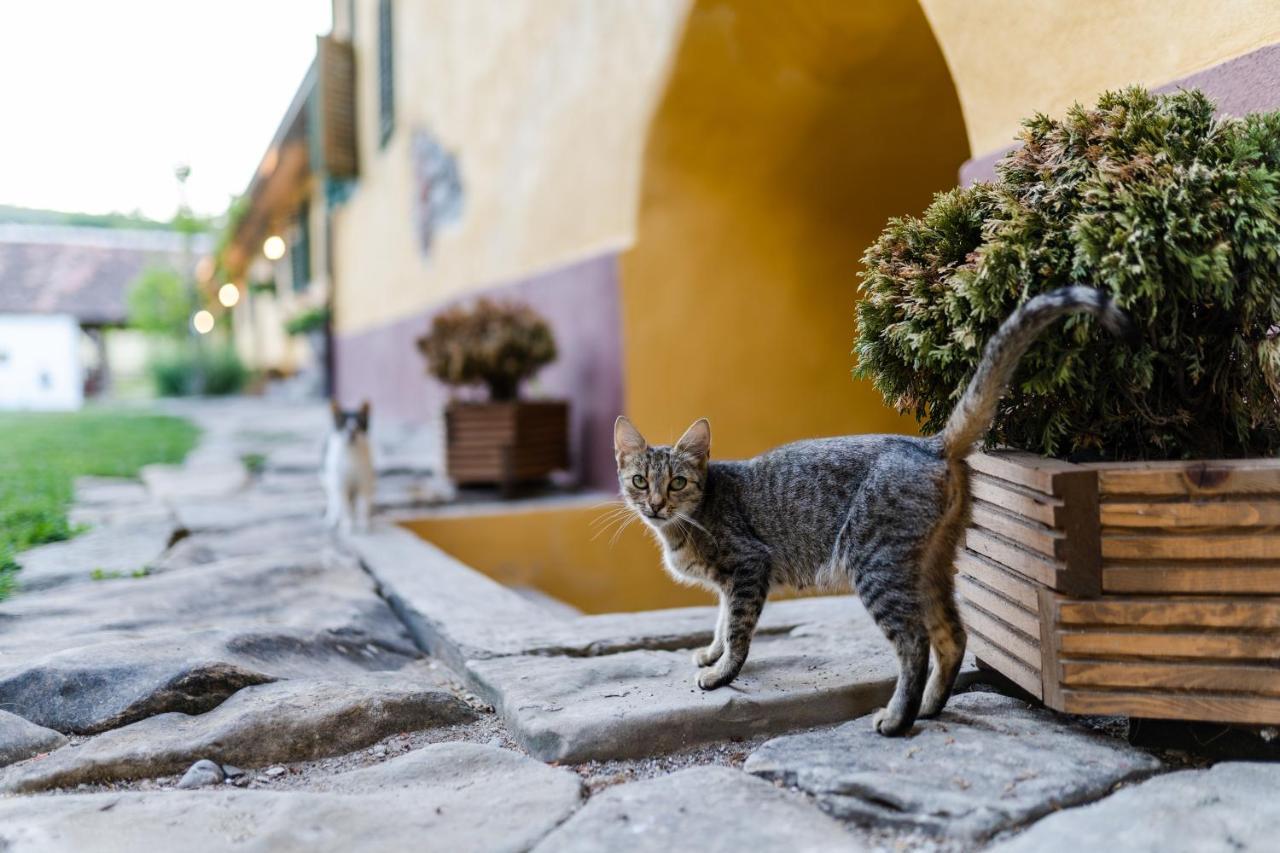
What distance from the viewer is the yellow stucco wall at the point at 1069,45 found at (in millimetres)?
2125

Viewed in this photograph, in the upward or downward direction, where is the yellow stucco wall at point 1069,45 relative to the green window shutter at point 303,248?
downward

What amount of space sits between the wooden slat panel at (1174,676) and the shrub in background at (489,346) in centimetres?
400

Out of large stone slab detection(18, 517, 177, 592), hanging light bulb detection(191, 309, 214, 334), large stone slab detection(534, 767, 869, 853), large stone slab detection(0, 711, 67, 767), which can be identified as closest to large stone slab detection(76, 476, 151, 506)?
large stone slab detection(18, 517, 177, 592)

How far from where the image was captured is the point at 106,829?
1.48 metres

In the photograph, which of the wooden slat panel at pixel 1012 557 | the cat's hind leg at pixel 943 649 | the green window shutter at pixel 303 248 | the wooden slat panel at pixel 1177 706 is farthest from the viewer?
the green window shutter at pixel 303 248

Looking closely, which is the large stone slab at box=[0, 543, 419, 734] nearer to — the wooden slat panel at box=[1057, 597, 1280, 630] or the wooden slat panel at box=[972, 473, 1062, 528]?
the wooden slat panel at box=[972, 473, 1062, 528]

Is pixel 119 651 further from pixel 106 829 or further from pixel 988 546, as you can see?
pixel 988 546

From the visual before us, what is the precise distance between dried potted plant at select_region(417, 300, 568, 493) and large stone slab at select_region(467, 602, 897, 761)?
286cm

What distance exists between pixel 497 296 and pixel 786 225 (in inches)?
98.9

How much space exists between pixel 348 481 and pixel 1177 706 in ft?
11.7

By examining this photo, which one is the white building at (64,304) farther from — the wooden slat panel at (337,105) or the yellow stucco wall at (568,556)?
the yellow stucco wall at (568,556)

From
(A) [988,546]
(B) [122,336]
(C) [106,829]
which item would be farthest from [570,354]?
(B) [122,336]

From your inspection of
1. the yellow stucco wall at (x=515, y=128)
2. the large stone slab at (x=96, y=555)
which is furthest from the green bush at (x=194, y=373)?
the large stone slab at (x=96, y=555)

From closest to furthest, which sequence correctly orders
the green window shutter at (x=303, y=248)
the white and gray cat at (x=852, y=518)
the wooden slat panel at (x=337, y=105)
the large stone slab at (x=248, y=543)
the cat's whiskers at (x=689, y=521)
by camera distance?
the white and gray cat at (x=852, y=518) < the cat's whiskers at (x=689, y=521) < the large stone slab at (x=248, y=543) < the wooden slat panel at (x=337, y=105) < the green window shutter at (x=303, y=248)
